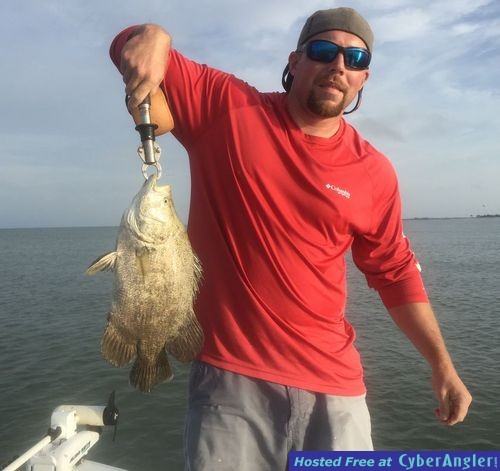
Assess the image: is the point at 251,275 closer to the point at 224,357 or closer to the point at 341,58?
the point at 224,357

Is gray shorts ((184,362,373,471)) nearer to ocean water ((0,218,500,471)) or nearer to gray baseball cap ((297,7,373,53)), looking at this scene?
gray baseball cap ((297,7,373,53))

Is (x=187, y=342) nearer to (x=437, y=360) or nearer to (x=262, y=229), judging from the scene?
(x=262, y=229)

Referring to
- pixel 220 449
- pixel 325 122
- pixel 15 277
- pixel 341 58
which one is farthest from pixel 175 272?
pixel 15 277

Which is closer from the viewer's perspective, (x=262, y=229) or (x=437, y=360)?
(x=262, y=229)

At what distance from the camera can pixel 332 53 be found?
3.55m

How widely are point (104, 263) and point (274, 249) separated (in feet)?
3.63

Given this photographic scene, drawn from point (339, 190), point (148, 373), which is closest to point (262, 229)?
point (339, 190)

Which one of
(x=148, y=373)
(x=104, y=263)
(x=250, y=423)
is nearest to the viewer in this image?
(x=104, y=263)

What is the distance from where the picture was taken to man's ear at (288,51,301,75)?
12.6ft

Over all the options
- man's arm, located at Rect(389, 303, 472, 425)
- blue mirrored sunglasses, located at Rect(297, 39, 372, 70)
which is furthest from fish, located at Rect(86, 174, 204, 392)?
man's arm, located at Rect(389, 303, 472, 425)

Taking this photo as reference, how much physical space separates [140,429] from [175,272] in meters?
10.4

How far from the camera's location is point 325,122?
145 inches

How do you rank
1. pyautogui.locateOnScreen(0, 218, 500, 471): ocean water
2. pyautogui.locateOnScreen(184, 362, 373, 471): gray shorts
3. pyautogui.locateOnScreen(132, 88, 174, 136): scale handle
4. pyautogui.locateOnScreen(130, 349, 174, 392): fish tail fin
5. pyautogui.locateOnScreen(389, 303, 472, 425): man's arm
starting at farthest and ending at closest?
pyautogui.locateOnScreen(0, 218, 500, 471): ocean water < pyautogui.locateOnScreen(389, 303, 472, 425): man's arm < pyautogui.locateOnScreen(184, 362, 373, 471): gray shorts < pyautogui.locateOnScreen(130, 349, 174, 392): fish tail fin < pyautogui.locateOnScreen(132, 88, 174, 136): scale handle

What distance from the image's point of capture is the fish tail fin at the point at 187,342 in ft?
10.0
